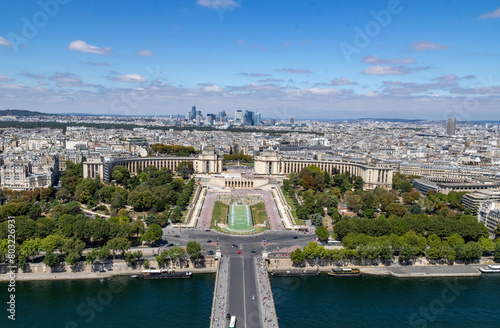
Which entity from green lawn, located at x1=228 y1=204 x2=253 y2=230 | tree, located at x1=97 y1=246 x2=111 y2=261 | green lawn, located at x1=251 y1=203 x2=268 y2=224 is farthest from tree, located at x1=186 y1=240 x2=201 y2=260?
green lawn, located at x1=251 y1=203 x2=268 y2=224

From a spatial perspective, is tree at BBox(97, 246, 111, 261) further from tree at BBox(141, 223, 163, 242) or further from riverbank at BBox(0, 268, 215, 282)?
tree at BBox(141, 223, 163, 242)

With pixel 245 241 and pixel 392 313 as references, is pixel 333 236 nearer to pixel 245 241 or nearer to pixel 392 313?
pixel 245 241

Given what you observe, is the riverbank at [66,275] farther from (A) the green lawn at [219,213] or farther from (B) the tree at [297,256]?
(A) the green lawn at [219,213]

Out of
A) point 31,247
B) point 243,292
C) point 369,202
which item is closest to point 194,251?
point 243,292

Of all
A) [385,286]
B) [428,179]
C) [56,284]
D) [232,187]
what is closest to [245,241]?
[385,286]

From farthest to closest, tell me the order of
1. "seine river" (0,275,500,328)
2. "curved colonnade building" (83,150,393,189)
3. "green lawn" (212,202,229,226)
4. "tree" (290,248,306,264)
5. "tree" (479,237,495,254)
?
1. "curved colonnade building" (83,150,393,189)
2. "green lawn" (212,202,229,226)
3. "tree" (479,237,495,254)
4. "tree" (290,248,306,264)
5. "seine river" (0,275,500,328)

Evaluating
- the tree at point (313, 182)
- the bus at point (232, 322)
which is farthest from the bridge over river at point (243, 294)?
the tree at point (313, 182)
